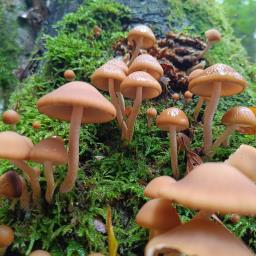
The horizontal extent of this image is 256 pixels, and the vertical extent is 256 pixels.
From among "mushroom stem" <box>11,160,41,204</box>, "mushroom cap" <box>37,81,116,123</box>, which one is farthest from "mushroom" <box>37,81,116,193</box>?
"mushroom stem" <box>11,160,41,204</box>

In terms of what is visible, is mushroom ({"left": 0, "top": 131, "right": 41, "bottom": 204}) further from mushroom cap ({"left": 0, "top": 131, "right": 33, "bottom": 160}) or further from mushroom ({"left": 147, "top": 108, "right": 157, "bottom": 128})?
mushroom ({"left": 147, "top": 108, "right": 157, "bottom": 128})

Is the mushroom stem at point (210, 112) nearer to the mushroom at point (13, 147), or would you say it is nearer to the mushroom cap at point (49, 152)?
the mushroom cap at point (49, 152)

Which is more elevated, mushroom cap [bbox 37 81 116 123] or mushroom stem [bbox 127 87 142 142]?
mushroom cap [bbox 37 81 116 123]

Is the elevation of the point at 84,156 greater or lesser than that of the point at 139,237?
greater

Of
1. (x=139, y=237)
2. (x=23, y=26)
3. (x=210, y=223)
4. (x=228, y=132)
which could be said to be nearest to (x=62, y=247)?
(x=139, y=237)

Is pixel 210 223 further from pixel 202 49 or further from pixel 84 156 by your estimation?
pixel 202 49

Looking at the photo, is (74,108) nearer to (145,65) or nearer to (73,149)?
(73,149)
